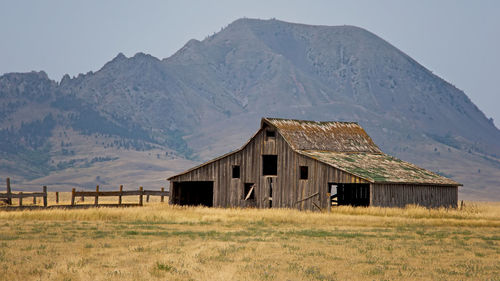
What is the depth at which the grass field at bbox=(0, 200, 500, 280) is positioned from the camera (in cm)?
2059

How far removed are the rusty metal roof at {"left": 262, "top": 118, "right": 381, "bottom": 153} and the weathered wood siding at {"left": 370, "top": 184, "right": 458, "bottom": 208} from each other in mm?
7199

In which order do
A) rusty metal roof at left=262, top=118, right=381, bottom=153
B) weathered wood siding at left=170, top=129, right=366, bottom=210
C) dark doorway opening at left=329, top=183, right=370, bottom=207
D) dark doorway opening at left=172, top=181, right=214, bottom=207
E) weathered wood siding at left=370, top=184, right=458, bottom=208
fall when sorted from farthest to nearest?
dark doorway opening at left=172, top=181, right=214, bottom=207 < dark doorway opening at left=329, top=183, right=370, bottom=207 < rusty metal roof at left=262, top=118, right=381, bottom=153 < weathered wood siding at left=170, top=129, right=366, bottom=210 < weathered wood siding at left=370, top=184, right=458, bottom=208

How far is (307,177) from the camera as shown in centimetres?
5425

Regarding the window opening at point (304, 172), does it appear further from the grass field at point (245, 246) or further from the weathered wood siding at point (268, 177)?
the grass field at point (245, 246)

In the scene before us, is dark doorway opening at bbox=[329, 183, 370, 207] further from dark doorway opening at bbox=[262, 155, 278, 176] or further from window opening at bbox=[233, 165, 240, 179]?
window opening at bbox=[233, 165, 240, 179]

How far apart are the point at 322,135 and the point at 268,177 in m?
7.57

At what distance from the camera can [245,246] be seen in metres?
26.8

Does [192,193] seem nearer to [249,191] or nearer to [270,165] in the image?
[270,165]

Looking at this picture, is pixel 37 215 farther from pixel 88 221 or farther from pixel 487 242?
pixel 487 242

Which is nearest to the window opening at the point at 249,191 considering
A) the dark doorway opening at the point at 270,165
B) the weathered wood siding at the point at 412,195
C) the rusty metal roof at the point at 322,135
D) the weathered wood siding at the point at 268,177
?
the weathered wood siding at the point at 268,177

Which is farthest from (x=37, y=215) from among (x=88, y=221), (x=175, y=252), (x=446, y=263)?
(x=446, y=263)

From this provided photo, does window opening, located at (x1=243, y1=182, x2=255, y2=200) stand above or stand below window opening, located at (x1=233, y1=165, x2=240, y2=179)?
below

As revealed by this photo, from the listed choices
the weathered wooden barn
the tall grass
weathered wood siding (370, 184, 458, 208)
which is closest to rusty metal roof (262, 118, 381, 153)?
the weathered wooden barn

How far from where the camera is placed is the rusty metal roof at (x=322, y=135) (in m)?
54.5
